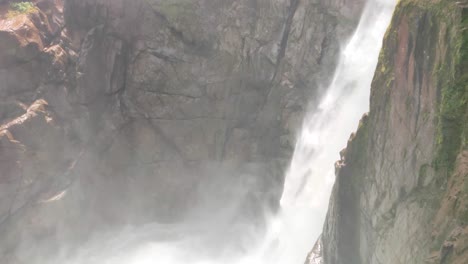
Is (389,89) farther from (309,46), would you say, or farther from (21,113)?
(21,113)

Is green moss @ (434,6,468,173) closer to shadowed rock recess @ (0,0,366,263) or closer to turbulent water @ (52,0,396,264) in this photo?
turbulent water @ (52,0,396,264)

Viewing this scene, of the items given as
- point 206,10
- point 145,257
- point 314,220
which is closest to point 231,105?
point 206,10

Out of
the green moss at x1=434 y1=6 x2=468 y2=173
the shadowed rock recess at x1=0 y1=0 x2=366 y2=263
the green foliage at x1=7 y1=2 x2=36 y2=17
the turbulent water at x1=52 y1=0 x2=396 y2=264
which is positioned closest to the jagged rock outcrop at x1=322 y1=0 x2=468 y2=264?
the green moss at x1=434 y1=6 x2=468 y2=173

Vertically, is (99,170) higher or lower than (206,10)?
lower

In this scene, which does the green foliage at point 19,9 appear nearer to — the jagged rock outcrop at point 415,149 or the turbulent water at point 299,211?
the turbulent water at point 299,211

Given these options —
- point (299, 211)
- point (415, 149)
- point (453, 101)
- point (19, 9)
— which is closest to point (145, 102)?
point (19, 9)

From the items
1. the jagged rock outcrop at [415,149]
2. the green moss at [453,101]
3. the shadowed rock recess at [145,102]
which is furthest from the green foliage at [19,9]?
the green moss at [453,101]
